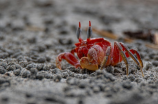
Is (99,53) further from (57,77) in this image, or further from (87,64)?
(57,77)

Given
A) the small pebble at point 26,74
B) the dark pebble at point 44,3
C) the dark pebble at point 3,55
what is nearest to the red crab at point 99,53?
the small pebble at point 26,74

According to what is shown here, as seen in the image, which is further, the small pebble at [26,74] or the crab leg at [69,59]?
the crab leg at [69,59]

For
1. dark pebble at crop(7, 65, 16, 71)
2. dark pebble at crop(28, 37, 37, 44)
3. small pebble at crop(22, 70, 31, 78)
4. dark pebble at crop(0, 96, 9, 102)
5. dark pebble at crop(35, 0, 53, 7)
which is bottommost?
dark pebble at crop(0, 96, 9, 102)

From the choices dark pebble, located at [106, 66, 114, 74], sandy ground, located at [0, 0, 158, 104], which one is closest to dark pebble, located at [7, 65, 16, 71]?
sandy ground, located at [0, 0, 158, 104]

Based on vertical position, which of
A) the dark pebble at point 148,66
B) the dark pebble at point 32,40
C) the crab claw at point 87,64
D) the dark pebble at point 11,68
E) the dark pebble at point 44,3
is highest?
Answer: the dark pebble at point 44,3

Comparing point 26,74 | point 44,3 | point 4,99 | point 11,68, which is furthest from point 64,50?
point 44,3

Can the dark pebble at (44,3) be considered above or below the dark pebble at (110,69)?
above

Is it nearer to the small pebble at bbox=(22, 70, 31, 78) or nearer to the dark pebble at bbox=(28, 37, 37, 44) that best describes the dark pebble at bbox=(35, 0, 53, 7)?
the dark pebble at bbox=(28, 37, 37, 44)

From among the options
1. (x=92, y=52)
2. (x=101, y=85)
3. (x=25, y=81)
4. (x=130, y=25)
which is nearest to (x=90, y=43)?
(x=92, y=52)

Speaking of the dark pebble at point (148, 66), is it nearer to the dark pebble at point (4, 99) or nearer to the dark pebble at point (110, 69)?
the dark pebble at point (110, 69)

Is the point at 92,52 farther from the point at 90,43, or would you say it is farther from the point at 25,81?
the point at 25,81
